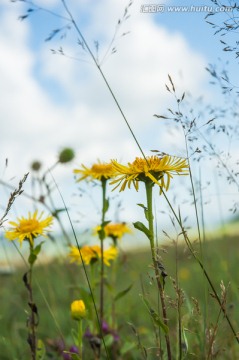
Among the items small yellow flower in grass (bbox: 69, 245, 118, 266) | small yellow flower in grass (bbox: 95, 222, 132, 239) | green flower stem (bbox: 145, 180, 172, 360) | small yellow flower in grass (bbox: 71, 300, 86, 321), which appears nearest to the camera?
green flower stem (bbox: 145, 180, 172, 360)

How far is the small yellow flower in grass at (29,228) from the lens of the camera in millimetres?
2031

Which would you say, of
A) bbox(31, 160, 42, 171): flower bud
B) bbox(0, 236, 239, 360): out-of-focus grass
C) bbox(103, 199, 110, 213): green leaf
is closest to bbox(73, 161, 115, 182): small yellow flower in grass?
bbox(103, 199, 110, 213): green leaf

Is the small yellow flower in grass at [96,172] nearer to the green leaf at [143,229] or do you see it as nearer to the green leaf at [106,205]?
the green leaf at [106,205]

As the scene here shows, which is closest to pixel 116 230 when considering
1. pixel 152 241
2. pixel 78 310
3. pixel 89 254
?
pixel 89 254

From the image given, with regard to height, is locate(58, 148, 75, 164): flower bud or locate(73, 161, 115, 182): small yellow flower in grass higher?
locate(58, 148, 75, 164): flower bud

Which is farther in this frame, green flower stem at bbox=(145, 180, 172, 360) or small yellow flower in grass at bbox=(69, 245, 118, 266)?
small yellow flower in grass at bbox=(69, 245, 118, 266)

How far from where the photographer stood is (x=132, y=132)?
158 centimetres

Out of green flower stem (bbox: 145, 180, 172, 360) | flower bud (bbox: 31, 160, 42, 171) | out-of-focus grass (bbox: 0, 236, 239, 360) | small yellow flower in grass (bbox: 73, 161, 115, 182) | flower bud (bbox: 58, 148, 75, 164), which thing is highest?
flower bud (bbox: 31, 160, 42, 171)

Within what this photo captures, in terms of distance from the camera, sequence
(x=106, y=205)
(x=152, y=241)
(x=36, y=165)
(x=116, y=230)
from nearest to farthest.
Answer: (x=152, y=241), (x=106, y=205), (x=116, y=230), (x=36, y=165)

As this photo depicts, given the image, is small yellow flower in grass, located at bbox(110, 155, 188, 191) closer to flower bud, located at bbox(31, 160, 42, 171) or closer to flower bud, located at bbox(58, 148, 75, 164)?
flower bud, located at bbox(58, 148, 75, 164)

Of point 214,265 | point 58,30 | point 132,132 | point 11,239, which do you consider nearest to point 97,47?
point 58,30

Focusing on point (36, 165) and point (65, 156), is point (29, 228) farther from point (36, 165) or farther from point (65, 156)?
point (36, 165)

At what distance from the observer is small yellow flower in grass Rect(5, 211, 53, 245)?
6.66 ft

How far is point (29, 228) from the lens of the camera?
2.06 meters
